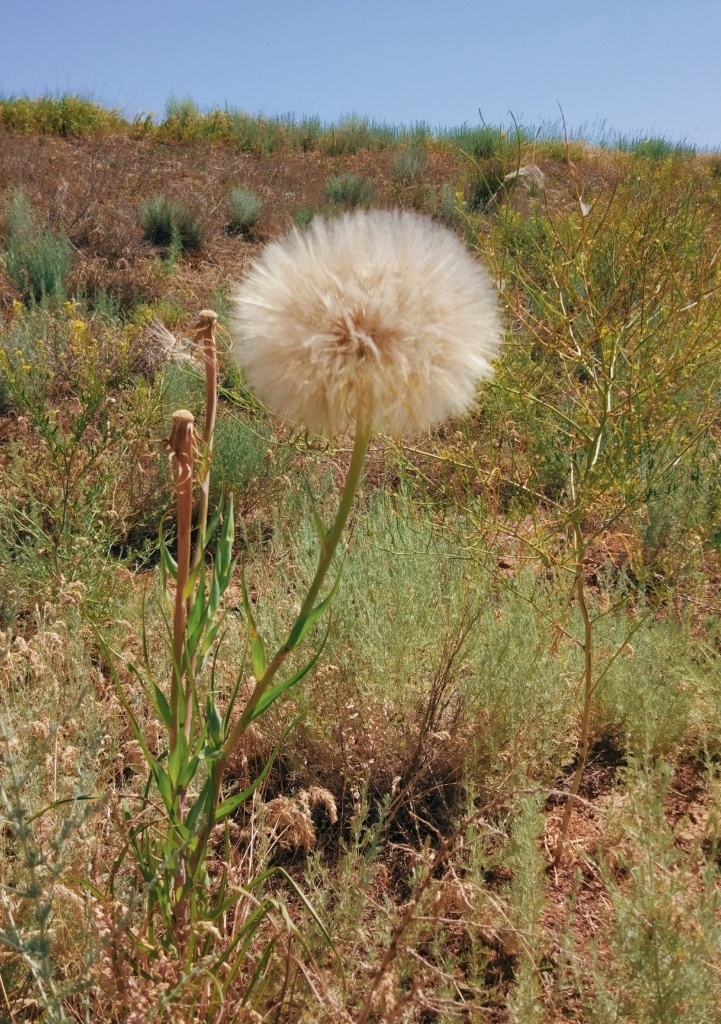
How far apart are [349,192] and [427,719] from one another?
964 centimetres

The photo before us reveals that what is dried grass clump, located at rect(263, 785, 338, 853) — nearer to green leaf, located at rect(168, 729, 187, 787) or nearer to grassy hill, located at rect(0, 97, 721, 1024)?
grassy hill, located at rect(0, 97, 721, 1024)

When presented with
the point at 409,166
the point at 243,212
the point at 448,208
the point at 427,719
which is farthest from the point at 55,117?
the point at 427,719

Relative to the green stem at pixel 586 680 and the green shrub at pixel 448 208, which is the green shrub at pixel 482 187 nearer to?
the green shrub at pixel 448 208

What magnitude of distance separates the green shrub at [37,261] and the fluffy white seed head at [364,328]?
5.96 metres

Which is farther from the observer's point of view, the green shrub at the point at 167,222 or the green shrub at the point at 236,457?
the green shrub at the point at 167,222

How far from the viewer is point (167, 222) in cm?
851

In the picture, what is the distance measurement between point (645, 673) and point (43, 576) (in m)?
2.47

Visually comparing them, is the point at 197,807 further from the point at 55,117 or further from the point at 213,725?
the point at 55,117

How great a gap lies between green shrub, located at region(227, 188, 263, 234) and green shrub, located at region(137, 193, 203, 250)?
2.57 feet

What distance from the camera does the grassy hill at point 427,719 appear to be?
151 centimetres

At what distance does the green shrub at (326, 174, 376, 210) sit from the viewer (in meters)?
10.5

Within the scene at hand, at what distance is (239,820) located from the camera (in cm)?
229

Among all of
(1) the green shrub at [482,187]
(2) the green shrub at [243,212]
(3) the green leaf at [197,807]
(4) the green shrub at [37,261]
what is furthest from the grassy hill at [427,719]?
(1) the green shrub at [482,187]

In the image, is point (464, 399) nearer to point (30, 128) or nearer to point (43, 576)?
point (43, 576)
